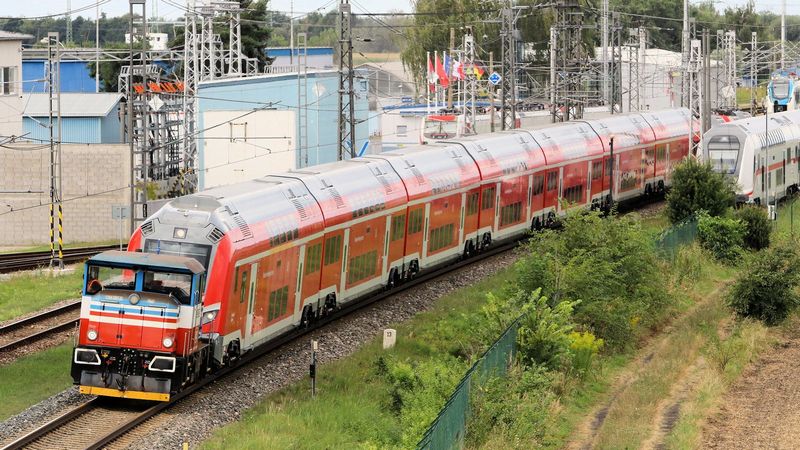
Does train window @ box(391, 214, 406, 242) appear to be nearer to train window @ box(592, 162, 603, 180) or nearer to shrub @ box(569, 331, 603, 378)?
shrub @ box(569, 331, 603, 378)

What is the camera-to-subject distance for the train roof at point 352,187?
93.2ft

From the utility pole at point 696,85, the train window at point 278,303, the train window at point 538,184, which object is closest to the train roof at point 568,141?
the train window at point 538,184

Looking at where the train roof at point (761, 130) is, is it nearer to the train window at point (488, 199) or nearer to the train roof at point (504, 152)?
the train roof at point (504, 152)

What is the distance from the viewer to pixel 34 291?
37.1 m

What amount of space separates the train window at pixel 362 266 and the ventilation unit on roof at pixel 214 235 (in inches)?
297

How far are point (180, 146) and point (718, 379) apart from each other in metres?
59.1

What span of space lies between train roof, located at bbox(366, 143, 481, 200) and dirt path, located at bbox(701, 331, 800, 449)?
1019cm

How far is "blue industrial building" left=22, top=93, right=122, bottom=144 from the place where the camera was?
7525 centimetres

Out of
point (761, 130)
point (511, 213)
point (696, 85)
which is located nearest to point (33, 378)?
point (511, 213)

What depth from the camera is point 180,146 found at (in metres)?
80.3

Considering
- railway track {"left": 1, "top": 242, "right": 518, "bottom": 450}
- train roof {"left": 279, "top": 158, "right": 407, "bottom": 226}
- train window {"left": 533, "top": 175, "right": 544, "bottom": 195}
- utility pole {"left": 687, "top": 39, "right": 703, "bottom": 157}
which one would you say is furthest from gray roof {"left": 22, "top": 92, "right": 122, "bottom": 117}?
railway track {"left": 1, "top": 242, "right": 518, "bottom": 450}

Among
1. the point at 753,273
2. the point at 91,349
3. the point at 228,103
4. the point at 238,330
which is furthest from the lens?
the point at 228,103

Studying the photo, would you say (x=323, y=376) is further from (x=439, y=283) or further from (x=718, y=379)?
(x=439, y=283)

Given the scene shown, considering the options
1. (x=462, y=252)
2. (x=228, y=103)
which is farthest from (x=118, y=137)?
(x=462, y=252)
